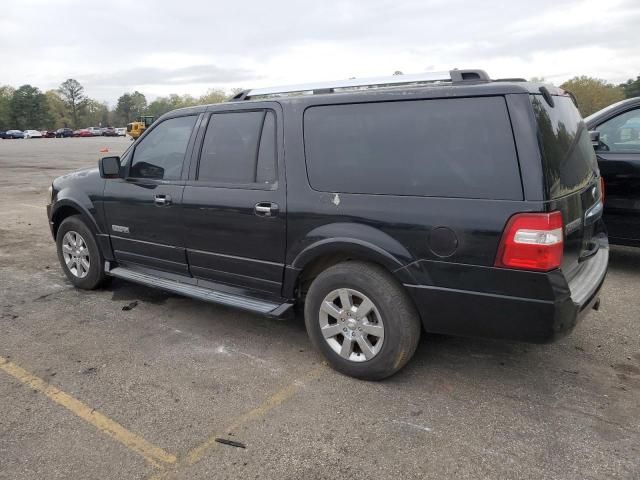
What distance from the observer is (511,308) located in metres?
2.78

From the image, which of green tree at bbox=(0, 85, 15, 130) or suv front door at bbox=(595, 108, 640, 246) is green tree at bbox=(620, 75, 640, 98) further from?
green tree at bbox=(0, 85, 15, 130)

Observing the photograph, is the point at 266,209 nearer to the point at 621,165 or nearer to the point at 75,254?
the point at 75,254

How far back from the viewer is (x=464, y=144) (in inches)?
112

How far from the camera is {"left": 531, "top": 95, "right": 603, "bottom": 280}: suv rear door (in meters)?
2.74

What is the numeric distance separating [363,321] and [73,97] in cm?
13410

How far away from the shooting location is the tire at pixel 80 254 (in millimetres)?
4902

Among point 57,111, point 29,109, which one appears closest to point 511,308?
point 29,109

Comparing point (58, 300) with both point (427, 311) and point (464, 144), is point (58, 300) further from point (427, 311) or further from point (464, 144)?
point (464, 144)

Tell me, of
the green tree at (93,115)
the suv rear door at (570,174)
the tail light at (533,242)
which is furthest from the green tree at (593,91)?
the green tree at (93,115)

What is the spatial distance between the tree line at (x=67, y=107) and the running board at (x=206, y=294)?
274ft

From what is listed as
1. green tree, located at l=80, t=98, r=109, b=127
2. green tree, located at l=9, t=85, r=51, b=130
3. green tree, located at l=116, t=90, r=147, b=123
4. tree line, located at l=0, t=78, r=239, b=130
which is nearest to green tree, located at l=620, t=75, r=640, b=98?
tree line, located at l=0, t=78, r=239, b=130

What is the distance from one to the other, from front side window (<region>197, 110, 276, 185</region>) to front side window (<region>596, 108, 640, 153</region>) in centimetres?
366

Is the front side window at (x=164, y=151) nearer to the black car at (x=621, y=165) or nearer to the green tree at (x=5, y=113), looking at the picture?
the black car at (x=621, y=165)

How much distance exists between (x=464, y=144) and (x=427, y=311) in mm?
976
